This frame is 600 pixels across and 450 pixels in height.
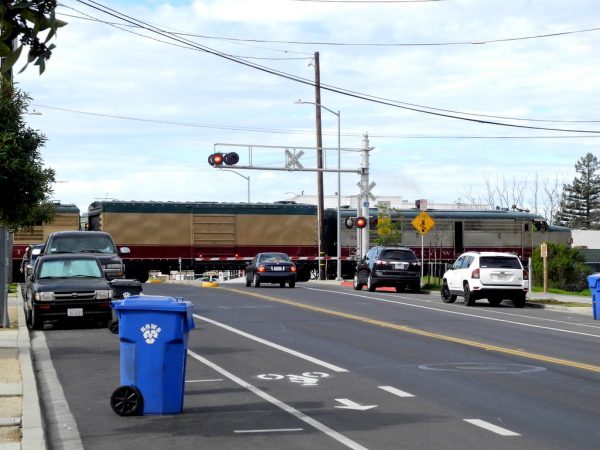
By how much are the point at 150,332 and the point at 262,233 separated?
44257 millimetres

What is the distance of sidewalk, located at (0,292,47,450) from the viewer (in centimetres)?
971

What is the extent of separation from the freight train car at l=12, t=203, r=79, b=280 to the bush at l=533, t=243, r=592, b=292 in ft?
78.3

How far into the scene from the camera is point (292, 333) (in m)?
21.5

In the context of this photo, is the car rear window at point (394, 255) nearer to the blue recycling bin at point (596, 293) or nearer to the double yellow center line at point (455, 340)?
the double yellow center line at point (455, 340)

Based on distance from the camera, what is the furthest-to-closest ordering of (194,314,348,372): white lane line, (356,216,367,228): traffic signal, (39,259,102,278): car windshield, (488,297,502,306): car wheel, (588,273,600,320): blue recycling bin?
(356,216,367,228): traffic signal, (488,297,502,306): car wheel, (588,273,600,320): blue recycling bin, (39,259,102,278): car windshield, (194,314,348,372): white lane line

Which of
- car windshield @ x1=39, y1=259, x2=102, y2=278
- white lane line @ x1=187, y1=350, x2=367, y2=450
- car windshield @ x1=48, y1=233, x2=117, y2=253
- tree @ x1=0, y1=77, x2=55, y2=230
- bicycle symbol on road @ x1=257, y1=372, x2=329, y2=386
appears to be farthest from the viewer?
car windshield @ x1=48, y1=233, x2=117, y2=253

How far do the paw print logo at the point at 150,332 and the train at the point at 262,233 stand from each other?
36166mm

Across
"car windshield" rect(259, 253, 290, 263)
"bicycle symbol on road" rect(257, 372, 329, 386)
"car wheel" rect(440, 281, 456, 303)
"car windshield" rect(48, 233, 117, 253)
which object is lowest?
"bicycle symbol on road" rect(257, 372, 329, 386)

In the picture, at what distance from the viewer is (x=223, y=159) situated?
4322 centimetres

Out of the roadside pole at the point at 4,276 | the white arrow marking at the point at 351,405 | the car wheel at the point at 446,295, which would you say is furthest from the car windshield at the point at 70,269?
the car wheel at the point at 446,295

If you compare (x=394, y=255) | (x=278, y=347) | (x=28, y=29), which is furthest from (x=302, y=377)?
(x=394, y=255)

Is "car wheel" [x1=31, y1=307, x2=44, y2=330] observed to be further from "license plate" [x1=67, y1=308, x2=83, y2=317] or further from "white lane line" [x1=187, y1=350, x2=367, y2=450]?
"white lane line" [x1=187, y1=350, x2=367, y2=450]

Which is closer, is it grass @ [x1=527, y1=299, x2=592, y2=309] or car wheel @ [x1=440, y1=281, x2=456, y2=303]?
grass @ [x1=527, y1=299, x2=592, y2=309]

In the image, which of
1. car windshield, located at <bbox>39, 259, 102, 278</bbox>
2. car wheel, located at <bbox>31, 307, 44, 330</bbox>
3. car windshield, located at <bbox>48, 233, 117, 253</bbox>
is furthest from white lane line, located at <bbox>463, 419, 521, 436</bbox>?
car windshield, located at <bbox>48, 233, 117, 253</bbox>
